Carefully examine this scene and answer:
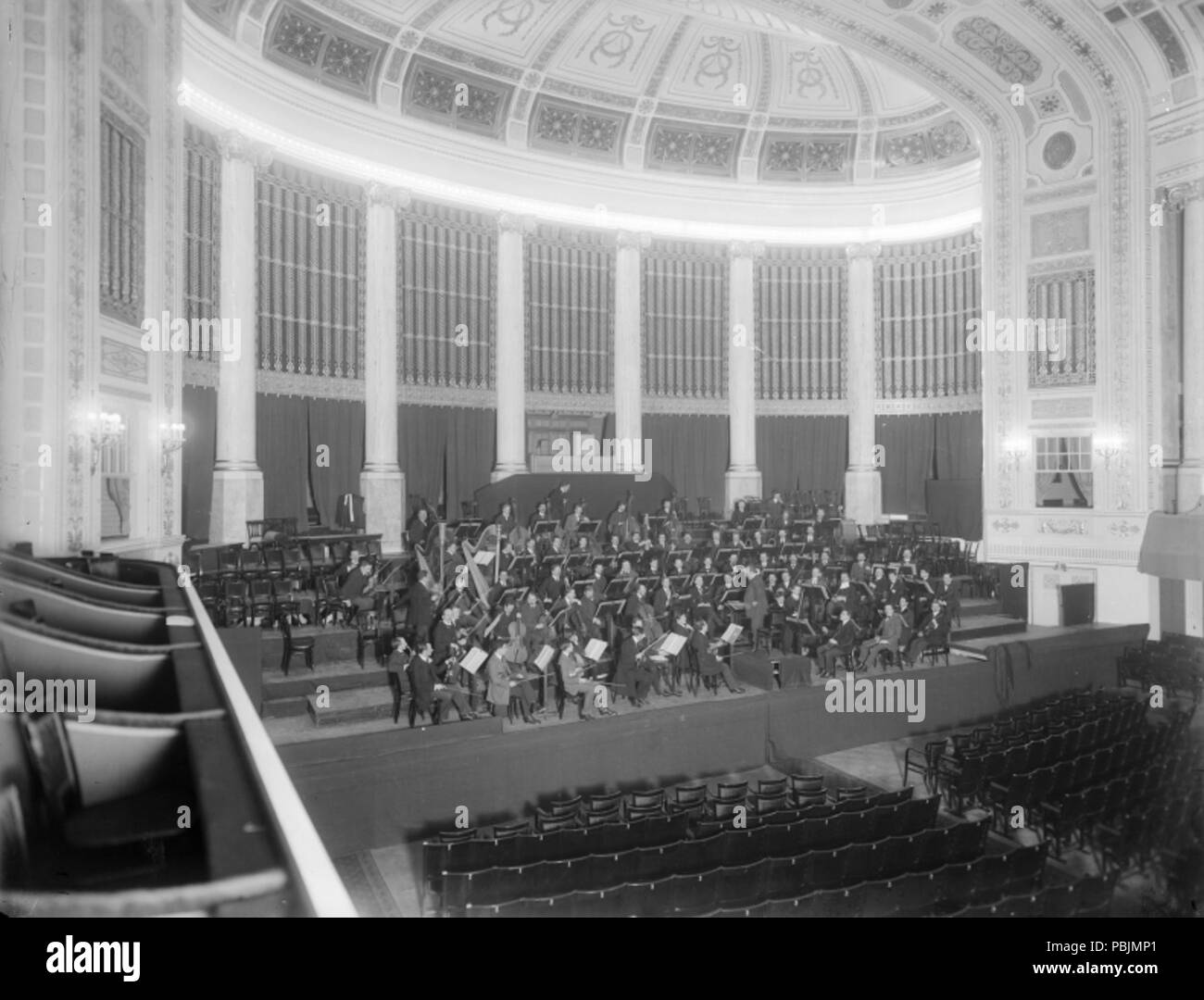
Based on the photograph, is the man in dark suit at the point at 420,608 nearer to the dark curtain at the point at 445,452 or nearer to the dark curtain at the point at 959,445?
the dark curtain at the point at 445,452

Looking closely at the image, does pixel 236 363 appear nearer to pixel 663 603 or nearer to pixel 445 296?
pixel 445 296

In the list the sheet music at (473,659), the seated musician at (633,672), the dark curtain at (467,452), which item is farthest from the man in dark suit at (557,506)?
the sheet music at (473,659)

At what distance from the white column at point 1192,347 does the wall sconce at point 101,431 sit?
654 inches

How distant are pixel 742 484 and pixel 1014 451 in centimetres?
792

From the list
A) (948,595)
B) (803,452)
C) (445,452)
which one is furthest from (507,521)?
(803,452)

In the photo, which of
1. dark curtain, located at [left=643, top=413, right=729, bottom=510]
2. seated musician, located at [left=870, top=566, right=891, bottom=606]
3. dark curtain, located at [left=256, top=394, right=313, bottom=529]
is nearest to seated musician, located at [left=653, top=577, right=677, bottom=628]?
seated musician, located at [left=870, top=566, right=891, bottom=606]

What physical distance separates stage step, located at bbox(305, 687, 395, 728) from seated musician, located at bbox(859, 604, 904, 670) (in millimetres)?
6956

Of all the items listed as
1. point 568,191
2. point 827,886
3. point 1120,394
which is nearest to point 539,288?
point 568,191

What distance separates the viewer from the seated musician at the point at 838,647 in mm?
12844

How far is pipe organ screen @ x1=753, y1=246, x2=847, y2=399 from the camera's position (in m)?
24.1

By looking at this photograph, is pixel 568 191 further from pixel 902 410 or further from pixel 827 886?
pixel 827 886

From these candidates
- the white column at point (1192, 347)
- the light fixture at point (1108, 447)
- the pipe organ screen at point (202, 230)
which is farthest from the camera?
the pipe organ screen at point (202, 230)

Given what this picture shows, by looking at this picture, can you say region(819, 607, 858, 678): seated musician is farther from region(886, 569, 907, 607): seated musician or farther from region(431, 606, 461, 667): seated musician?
region(431, 606, 461, 667): seated musician

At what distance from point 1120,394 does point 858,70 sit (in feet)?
36.8
